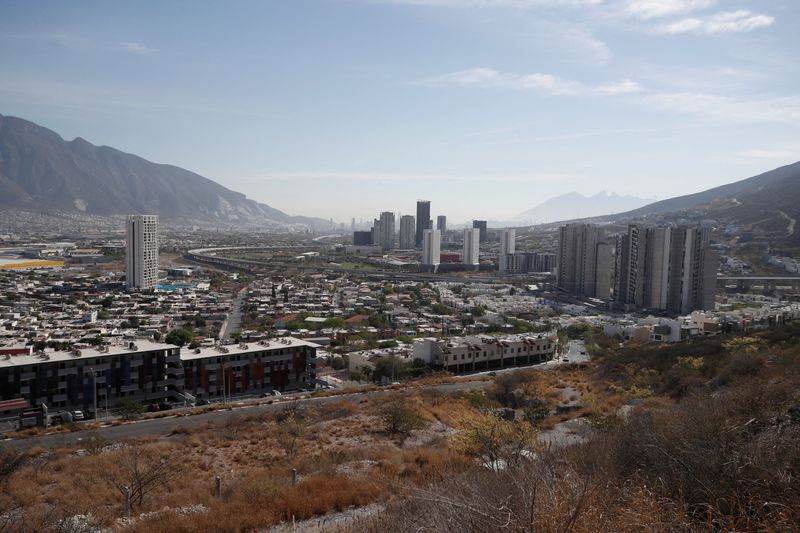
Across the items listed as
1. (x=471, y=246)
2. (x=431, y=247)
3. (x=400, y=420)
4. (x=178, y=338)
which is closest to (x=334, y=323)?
(x=178, y=338)

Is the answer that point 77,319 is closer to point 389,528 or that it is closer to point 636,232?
point 389,528

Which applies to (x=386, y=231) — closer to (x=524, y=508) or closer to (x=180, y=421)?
(x=180, y=421)

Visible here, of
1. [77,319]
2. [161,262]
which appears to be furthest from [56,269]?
[77,319]

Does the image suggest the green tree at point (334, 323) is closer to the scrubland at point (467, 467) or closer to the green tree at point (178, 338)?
the green tree at point (178, 338)

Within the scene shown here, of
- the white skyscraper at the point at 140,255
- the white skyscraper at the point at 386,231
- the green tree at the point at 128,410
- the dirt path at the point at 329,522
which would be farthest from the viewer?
the white skyscraper at the point at 386,231

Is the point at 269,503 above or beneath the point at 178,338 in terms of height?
above

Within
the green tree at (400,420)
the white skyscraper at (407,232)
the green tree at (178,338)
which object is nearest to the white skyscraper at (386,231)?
the white skyscraper at (407,232)
